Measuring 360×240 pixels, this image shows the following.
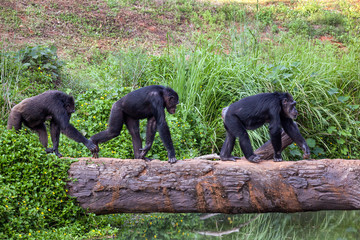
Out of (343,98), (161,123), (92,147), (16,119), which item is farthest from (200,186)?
(343,98)

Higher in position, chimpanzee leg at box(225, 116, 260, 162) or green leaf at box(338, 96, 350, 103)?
chimpanzee leg at box(225, 116, 260, 162)

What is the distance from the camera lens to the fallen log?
5.95 m

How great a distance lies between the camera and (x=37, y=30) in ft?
50.0

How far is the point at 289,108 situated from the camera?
6.87 meters

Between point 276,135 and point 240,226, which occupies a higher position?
point 276,135

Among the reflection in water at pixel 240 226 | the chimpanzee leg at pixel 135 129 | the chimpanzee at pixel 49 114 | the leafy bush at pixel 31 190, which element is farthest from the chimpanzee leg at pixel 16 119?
the reflection in water at pixel 240 226

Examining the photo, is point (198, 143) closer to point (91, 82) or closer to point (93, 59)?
point (91, 82)

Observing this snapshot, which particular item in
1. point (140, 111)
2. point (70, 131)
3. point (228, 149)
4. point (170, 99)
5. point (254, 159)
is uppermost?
point (170, 99)

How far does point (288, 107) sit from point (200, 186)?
1.96m

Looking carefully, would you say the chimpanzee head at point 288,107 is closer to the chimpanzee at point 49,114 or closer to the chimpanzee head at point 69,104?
the chimpanzee at point 49,114

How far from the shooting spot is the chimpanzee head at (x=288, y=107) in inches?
269

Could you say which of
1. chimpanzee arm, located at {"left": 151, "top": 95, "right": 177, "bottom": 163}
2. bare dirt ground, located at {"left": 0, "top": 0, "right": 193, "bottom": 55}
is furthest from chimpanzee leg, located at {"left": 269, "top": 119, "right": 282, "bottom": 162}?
bare dirt ground, located at {"left": 0, "top": 0, "right": 193, "bottom": 55}

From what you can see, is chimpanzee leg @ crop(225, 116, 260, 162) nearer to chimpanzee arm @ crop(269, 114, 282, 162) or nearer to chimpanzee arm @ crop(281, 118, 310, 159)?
chimpanzee arm @ crop(269, 114, 282, 162)

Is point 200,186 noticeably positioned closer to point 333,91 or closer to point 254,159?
point 254,159
